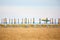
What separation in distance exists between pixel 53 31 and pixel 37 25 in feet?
1.05

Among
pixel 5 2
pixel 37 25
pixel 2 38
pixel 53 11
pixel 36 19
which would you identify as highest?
pixel 5 2

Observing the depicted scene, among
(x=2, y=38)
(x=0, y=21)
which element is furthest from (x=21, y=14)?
(x=2, y=38)

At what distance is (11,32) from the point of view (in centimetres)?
157

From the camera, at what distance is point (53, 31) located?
1.60 meters

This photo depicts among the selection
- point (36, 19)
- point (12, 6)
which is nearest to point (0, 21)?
point (12, 6)

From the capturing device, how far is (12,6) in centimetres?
163

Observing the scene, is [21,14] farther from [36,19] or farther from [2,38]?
[2,38]

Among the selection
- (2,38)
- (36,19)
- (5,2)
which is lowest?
Result: (2,38)

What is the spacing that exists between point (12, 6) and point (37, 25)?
60cm

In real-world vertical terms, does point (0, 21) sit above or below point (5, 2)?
below

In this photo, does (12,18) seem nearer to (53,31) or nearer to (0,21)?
(0,21)

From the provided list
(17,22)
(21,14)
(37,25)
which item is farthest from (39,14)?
(17,22)

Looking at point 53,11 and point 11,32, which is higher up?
point 53,11

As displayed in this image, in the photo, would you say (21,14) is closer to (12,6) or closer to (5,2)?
(12,6)
